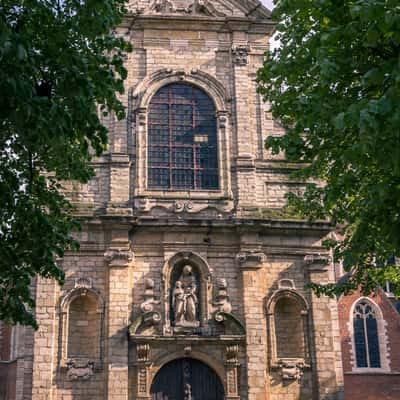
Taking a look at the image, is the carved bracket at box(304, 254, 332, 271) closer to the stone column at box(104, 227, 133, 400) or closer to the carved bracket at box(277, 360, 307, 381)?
the carved bracket at box(277, 360, 307, 381)

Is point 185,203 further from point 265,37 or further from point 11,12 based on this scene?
point 11,12

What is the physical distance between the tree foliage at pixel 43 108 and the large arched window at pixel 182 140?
318 inches

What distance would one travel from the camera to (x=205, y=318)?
1784 cm

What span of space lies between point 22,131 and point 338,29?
4232mm

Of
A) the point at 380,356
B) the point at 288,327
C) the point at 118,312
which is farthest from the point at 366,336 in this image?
the point at 118,312

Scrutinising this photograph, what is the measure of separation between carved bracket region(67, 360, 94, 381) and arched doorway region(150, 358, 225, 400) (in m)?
1.56

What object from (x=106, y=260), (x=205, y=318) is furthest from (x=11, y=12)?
(x=205, y=318)

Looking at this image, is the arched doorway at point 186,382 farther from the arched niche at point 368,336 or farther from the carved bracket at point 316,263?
the arched niche at point 368,336

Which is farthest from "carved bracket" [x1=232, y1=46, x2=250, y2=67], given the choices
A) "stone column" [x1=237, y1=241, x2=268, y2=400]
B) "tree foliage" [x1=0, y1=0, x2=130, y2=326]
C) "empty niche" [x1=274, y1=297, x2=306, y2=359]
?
"tree foliage" [x1=0, y1=0, x2=130, y2=326]

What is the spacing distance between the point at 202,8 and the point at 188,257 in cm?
742

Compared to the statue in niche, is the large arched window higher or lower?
higher

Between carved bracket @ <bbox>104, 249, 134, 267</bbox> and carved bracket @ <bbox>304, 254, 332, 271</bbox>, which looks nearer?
carved bracket @ <bbox>104, 249, 134, 267</bbox>

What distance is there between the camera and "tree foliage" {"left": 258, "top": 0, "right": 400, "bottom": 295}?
26.2ft

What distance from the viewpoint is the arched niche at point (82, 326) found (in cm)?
1739
